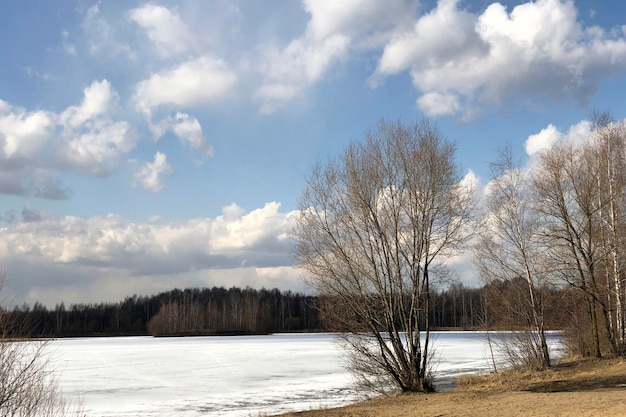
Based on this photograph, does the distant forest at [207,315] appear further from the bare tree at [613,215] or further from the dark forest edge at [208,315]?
the bare tree at [613,215]

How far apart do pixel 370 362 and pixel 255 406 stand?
12.1 ft

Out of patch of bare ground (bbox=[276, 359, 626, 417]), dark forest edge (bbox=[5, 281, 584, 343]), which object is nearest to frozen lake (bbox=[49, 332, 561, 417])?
patch of bare ground (bbox=[276, 359, 626, 417])

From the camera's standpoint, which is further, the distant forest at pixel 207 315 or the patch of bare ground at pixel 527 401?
the distant forest at pixel 207 315

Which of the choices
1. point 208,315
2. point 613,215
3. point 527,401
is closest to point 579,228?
point 613,215

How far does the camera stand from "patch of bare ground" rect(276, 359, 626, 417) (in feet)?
33.4

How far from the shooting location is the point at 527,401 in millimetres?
11383

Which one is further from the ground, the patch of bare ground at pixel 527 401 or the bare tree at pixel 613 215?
the bare tree at pixel 613 215

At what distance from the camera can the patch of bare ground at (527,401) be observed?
33.4 ft

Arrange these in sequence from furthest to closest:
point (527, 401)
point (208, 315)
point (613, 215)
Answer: point (208, 315) → point (613, 215) → point (527, 401)

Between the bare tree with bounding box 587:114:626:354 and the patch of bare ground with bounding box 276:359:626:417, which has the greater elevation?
the bare tree with bounding box 587:114:626:354

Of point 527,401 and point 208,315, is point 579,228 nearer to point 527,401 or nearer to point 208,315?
point 527,401

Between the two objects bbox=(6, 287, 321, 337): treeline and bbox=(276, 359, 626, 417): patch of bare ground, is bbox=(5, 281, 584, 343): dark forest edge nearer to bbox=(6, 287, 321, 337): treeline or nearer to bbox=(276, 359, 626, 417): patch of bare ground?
bbox=(6, 287, 321, 337): treeline

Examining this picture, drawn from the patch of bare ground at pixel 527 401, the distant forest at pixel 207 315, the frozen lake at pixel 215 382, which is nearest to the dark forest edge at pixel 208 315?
the distant forest at pixel 207 315

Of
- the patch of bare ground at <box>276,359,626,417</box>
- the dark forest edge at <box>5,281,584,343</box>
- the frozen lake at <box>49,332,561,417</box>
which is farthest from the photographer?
the dark forest edge at <box>5,281,584,343</box>
